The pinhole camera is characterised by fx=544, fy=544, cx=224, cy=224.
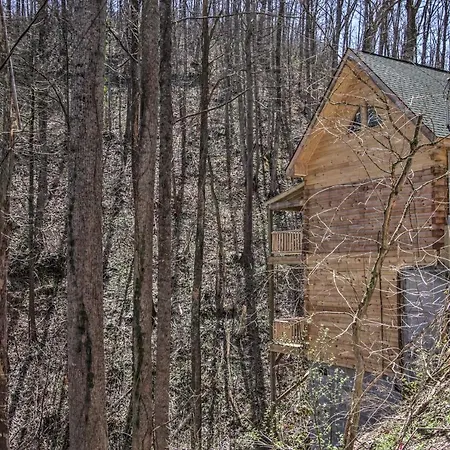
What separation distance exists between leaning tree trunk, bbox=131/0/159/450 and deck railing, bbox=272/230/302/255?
23.7ft

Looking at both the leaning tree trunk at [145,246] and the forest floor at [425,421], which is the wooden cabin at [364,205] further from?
the forest floor at [425,421]

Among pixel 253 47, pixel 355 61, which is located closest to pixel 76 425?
pixel 355 61

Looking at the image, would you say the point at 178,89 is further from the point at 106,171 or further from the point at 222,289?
the point at 222,289

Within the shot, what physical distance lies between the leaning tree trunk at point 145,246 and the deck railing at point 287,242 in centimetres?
724

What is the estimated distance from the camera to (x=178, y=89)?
3039cm

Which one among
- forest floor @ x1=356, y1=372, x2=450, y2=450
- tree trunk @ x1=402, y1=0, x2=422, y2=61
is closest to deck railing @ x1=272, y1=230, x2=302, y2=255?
tree trunk @ x1=402, y1=0, x2=422, y2=61

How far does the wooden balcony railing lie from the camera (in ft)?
47.2

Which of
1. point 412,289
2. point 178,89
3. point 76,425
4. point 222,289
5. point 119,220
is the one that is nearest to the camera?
point 76,425

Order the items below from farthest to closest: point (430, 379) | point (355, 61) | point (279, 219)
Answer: point (279, 219), point (355, 61), point (430, 379)

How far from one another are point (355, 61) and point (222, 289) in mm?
9630

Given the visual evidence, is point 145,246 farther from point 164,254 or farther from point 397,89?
point 397,89

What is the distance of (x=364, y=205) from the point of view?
1309 centimetres

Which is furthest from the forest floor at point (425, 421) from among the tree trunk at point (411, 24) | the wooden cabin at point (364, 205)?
the tree trunk at point (411, 24)

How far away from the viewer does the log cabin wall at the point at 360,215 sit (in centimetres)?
1123
